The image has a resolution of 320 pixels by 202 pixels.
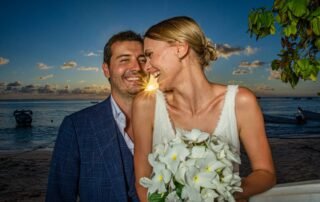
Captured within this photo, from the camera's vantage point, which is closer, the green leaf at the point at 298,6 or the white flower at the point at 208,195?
the white flower at the point at 208,195

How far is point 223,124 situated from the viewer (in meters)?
2.27

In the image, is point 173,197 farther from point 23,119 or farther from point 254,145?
point 23,119

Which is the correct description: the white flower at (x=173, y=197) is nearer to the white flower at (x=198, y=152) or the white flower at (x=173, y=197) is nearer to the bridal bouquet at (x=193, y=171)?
the bridal bouquet at (x=193, y=171)

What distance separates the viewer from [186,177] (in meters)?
1.37

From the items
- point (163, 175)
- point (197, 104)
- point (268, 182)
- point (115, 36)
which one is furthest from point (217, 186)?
point (115, 36)

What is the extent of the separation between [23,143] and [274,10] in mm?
26425

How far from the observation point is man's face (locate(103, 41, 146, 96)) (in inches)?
121

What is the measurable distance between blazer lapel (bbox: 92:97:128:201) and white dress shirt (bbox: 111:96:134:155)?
0.09 m

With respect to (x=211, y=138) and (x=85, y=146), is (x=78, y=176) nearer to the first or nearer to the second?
(x=85, y=146)

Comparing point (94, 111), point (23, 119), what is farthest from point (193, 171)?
point (23, 119)

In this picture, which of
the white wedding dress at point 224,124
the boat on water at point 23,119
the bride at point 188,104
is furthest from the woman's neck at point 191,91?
the boat on water at point 23,119

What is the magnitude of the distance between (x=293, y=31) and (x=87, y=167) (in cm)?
169

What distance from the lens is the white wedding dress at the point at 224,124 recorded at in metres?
2.25

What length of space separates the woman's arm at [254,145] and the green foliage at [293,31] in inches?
13.9
